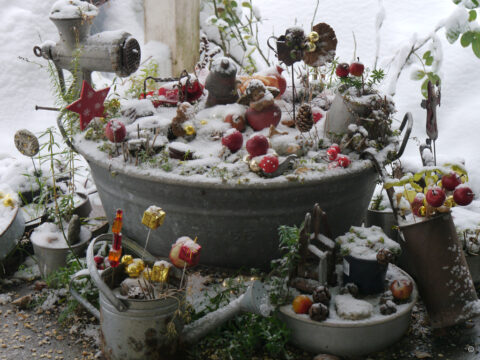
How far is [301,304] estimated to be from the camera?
227 cm

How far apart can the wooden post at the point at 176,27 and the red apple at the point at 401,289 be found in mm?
2515

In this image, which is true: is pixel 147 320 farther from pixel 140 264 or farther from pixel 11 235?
pixel 11 235

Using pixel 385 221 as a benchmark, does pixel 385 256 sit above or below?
above

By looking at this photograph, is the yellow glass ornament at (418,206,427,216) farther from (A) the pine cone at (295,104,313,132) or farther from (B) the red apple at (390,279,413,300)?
(A) the pine cone at (295,104,313,132)

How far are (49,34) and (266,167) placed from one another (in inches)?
133

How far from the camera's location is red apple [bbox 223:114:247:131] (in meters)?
2.64

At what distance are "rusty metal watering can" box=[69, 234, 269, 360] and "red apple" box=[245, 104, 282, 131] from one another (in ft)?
2.62

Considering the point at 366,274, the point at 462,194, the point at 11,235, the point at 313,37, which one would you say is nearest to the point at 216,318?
the point at 366,274

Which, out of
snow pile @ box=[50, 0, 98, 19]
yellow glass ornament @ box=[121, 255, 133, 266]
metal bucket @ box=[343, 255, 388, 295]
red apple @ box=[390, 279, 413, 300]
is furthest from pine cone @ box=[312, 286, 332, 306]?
snow pile @ box=[50, 0, 98, 19]

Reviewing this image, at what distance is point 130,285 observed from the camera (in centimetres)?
222

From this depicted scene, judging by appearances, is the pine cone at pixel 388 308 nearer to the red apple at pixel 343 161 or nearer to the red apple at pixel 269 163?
the red apple at pixel 343 161

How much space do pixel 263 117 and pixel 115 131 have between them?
2.24 ft

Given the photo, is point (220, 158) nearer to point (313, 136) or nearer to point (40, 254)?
point (313, 136)

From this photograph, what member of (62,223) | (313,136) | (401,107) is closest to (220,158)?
(313,136)
